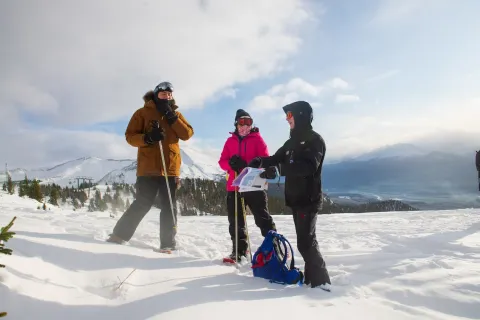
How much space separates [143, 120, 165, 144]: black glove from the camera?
4617 millimetres

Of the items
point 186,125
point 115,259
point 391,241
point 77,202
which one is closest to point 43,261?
point 115,259

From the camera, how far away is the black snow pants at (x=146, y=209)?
4.93 m

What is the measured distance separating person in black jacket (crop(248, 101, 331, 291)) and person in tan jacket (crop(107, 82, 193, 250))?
183 cm

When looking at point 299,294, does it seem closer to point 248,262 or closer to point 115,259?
point 248,262

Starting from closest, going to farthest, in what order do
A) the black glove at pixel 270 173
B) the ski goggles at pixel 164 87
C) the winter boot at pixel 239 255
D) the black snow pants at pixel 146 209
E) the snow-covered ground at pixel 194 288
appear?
1. the snow-covered ground at pixel 194 288
2. the black glove at pixel 270 173
3. the winter boot at pixel 239 255
4. the black snow pants at pixel 146 209
5. the ski goggles at pixel 164 87

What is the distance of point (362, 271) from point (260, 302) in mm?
2385

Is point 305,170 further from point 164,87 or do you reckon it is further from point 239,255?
point 164,87

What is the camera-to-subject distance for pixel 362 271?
175 inches

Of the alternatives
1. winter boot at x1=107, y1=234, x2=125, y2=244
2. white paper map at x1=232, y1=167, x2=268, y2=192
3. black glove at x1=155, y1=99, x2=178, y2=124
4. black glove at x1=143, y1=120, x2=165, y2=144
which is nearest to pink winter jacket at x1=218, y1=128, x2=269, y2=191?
white paper map at x1=232, y1=167, x2=268, y2=192

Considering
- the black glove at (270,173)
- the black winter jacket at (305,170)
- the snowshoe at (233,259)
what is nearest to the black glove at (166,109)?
the black glove at (270,173)

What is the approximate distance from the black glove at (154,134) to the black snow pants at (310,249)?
242cm

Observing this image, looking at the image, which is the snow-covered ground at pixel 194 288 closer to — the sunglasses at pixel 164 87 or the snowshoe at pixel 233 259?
the snowshoe at pixel 233 259

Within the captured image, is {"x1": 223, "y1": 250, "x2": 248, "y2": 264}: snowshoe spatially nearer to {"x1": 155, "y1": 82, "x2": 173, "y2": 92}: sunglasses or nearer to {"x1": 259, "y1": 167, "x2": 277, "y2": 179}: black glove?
{"x1": 259, "y1": 167, "x2": 277, "y2": 179}: black glove

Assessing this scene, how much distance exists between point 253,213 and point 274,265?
3.76 feet
